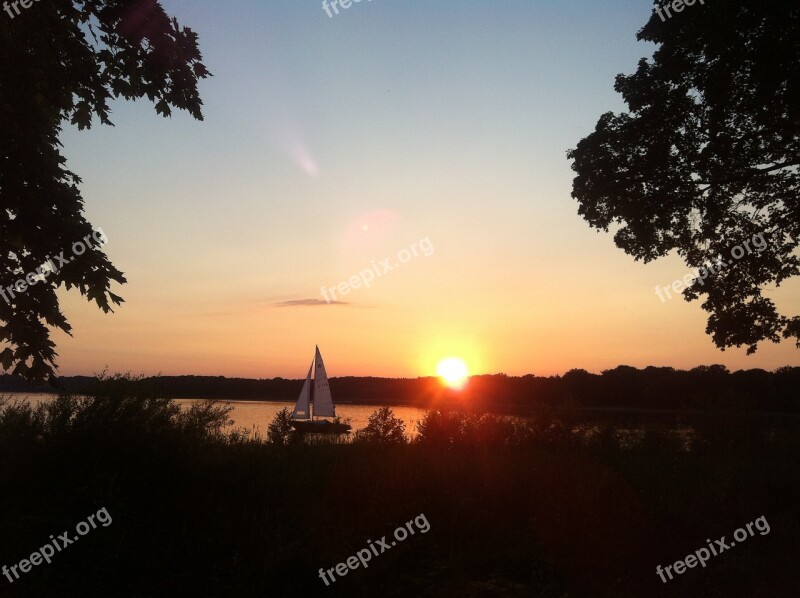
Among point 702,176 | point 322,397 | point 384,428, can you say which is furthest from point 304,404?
point 702,176

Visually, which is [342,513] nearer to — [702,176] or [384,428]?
[384,428]

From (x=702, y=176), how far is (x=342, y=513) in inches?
542

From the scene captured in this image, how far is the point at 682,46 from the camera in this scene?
48.5ft

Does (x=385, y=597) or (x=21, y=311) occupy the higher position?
(x=21, y=311)

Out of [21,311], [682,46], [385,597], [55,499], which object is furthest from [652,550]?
[682,46]

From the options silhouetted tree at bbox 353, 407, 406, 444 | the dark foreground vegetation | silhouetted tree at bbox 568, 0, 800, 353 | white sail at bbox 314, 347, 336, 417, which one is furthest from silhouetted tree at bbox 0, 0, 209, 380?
white sail at bbox 314, 347, 336, 417

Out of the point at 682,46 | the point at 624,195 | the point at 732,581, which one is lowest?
the point at 732,581

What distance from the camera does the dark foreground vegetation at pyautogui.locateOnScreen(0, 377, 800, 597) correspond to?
6551mm

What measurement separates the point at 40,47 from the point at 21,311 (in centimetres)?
348

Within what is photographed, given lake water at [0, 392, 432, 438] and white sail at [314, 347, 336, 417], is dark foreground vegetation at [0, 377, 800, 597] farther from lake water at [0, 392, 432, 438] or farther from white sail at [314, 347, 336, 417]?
white sail at [314, 347, 336, 417]

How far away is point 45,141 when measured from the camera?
840cm

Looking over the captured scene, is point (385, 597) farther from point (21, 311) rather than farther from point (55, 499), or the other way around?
point (21, 311)

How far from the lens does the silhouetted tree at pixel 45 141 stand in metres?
7.45

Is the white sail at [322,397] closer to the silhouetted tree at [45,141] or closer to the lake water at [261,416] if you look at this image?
the lake water at [261,416]
